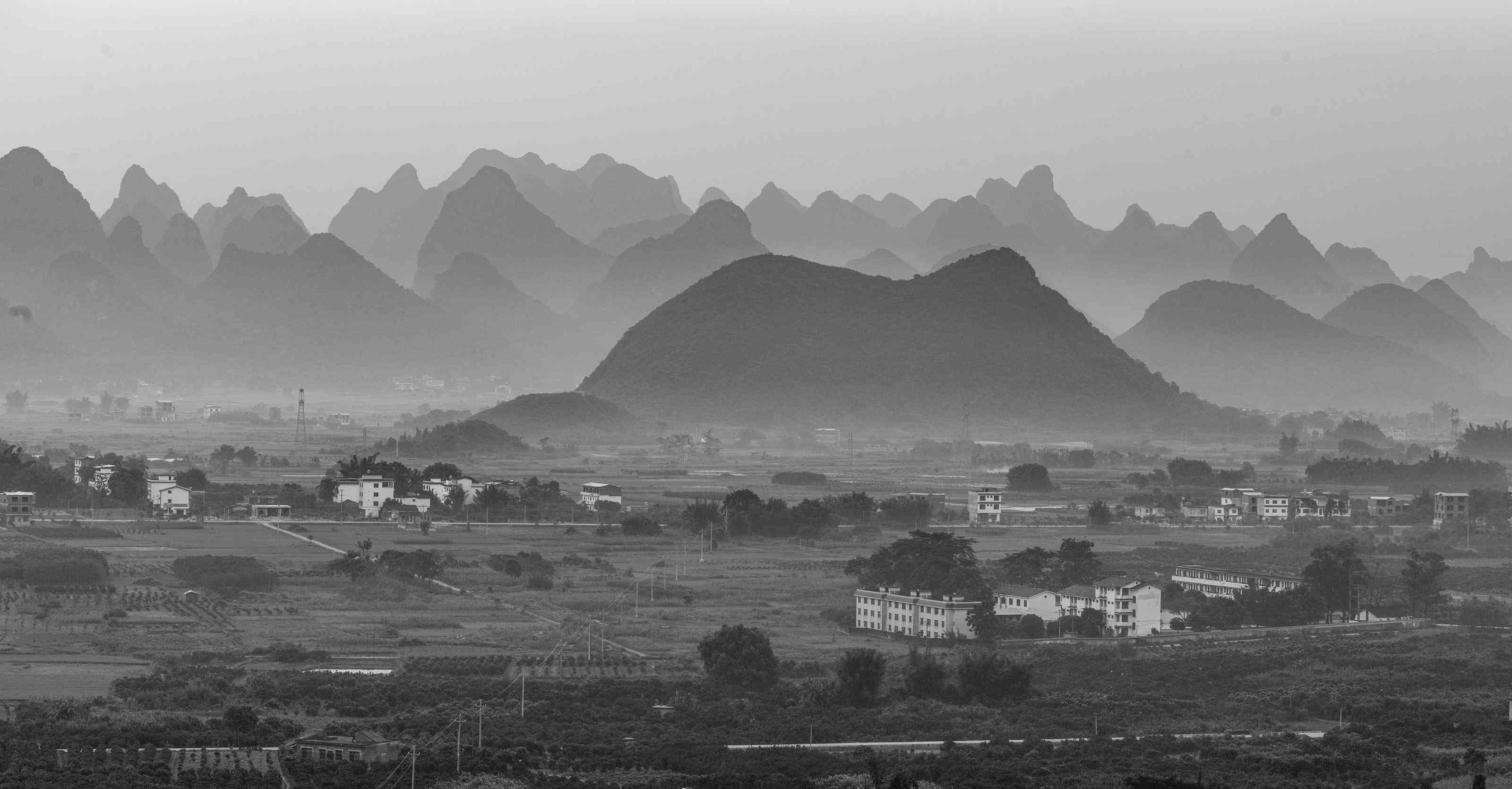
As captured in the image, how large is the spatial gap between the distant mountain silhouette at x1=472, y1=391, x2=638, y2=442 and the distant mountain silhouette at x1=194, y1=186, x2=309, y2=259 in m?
87.2

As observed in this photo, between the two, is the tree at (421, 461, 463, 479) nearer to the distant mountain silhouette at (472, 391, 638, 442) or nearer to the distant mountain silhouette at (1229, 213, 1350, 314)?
the distant mountain silhouette at (472, 391, 638, 442)

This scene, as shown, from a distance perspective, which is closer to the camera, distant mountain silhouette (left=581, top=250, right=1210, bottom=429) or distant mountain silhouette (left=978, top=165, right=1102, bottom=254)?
distant mountain silhouette (left=581, top=250, right=1210, bottom=429)

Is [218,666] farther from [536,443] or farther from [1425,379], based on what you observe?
[1425,379]

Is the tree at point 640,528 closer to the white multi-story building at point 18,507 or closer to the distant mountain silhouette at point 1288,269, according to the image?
the white multi-story building at point 18,507

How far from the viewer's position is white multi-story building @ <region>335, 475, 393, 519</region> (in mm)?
55938

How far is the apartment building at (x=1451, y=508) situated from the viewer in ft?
186

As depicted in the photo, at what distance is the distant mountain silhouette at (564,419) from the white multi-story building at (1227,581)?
55.3m

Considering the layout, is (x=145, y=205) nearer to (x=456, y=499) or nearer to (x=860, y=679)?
(x=456, y=499)

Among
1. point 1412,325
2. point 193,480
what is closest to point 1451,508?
point 193,480

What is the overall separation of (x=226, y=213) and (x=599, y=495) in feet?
466

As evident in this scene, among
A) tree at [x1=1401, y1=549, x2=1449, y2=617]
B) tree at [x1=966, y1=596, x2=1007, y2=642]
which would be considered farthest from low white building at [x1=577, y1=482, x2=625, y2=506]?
tree at [x1=1401, y1=549, x2=1449, y2=617]

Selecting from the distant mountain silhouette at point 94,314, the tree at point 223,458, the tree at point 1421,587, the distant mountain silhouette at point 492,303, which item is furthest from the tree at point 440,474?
the distant mountain silhouette at point 492,303

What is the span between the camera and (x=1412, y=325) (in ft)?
536

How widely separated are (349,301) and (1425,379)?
75587 mm
